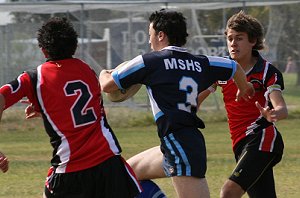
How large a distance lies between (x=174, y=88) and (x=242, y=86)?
75cm

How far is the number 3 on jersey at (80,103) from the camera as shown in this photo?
6.02 meters

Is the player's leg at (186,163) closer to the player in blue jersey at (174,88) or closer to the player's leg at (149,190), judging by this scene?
the player in blue jersey at (174,88)

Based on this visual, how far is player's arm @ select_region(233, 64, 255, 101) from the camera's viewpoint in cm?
648

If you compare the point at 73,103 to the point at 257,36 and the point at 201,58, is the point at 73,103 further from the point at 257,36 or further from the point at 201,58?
the point at 257,36

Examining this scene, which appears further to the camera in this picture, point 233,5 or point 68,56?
point 233,5

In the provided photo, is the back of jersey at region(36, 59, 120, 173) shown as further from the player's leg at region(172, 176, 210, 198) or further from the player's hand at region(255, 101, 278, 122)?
the player's hand at region(255, 101, 278, 122)

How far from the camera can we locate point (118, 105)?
2078 cm

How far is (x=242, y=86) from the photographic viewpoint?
6652mm

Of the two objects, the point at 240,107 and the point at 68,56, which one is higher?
the point at 68,56

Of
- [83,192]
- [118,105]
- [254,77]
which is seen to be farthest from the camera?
[118,105]

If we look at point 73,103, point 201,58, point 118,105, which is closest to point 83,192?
point 73,103

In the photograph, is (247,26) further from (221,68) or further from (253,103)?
(221,68)

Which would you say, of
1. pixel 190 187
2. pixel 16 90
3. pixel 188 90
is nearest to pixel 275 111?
pixel 188 90

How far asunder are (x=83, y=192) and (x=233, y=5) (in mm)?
15849
